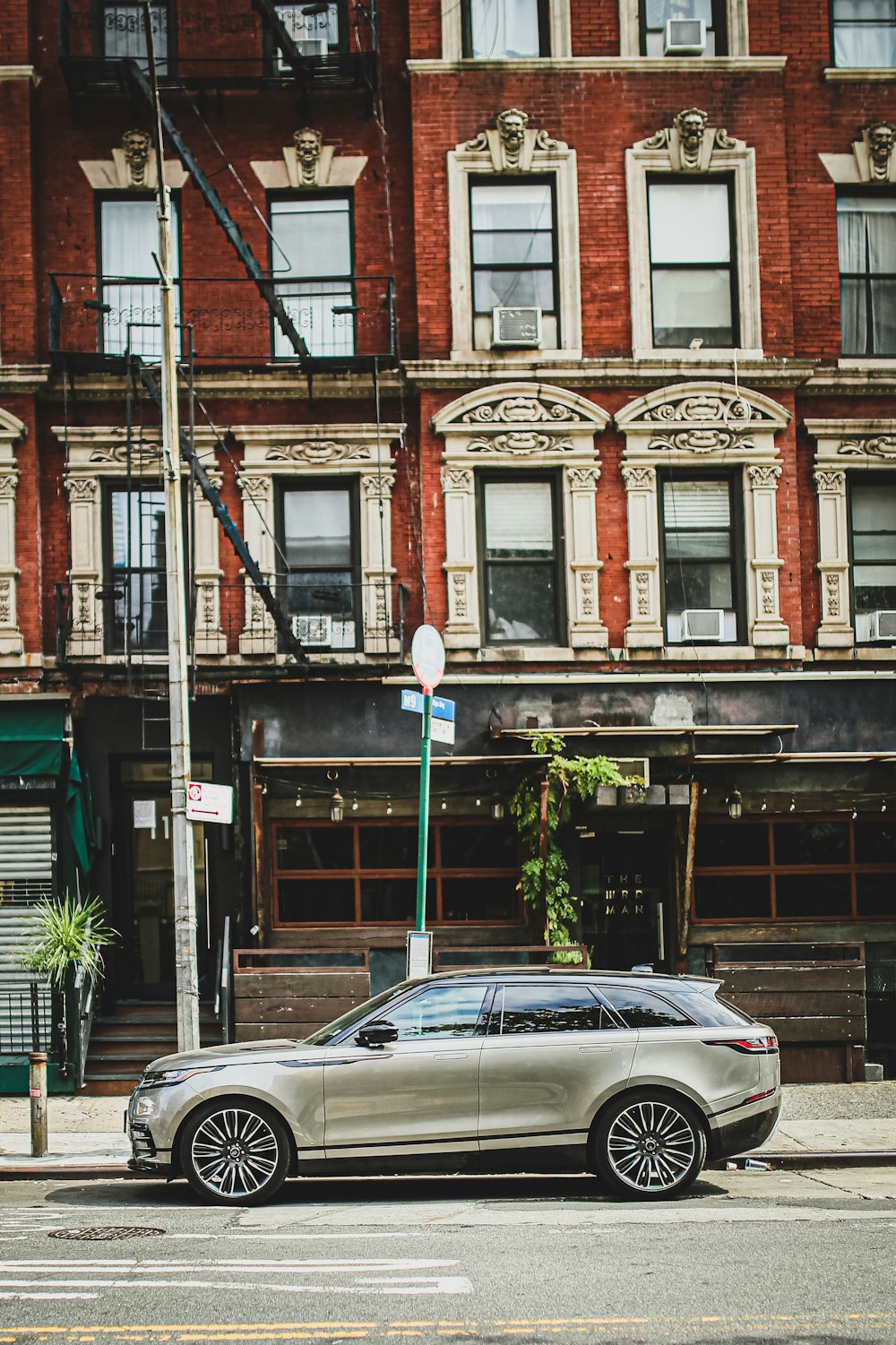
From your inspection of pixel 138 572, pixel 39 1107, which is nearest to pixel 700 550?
pixel 138 572

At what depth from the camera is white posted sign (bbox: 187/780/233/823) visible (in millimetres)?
14219

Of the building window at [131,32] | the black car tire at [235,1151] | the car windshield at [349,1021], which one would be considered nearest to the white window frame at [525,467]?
the building window at [131,32]

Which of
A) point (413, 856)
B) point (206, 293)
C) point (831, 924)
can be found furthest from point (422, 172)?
point (831, 924)

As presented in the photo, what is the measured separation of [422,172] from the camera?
18219 mm

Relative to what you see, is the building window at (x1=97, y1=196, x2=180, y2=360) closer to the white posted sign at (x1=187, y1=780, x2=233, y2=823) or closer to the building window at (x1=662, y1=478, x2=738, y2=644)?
the white posted sign at (x1=187, y1=780, x2=233, y2=823)

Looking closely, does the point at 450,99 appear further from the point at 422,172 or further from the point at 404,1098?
the point at 404,1098

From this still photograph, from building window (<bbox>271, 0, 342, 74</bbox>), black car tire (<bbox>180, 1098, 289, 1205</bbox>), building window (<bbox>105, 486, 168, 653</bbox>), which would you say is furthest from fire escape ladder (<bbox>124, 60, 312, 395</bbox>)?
black car tire (<bbox>180, 1098, 289, 1205</bbox>)

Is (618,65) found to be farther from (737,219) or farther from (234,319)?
(234,319)

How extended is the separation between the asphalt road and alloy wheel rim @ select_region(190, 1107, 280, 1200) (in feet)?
0.79

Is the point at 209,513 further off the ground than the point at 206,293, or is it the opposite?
the point at 206,293

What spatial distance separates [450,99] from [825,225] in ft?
15.5

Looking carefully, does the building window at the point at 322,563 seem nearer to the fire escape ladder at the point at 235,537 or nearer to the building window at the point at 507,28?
the fire escape ladder at the point at 235,537

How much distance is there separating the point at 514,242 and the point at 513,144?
110 cm

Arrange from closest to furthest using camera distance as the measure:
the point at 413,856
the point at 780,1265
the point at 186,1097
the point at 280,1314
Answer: the point at 280,1314
the point at 780,1265
the point at 186,1097
the point at 413,856
